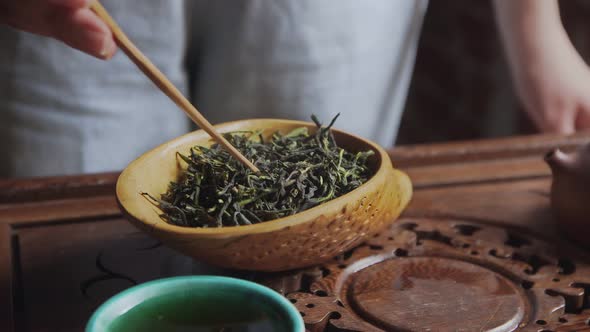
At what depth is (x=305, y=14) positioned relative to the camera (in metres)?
1.25

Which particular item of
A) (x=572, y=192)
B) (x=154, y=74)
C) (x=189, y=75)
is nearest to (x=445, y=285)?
(x=572, y=192)

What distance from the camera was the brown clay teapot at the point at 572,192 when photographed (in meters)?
0.80

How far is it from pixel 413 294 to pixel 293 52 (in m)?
0.64

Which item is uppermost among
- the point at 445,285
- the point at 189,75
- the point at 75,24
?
the point at 75,24

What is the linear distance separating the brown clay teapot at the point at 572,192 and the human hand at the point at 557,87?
0.33 metres

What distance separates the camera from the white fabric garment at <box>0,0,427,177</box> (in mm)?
1175

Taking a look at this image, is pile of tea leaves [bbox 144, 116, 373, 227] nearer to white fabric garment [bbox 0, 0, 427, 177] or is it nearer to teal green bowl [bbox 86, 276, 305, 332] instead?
teal green bowl [bbox 86, 276, 305, 332]

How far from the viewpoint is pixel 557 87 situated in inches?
45.0

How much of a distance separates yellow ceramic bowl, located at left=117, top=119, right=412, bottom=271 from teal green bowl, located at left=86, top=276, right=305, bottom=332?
0.04 meters

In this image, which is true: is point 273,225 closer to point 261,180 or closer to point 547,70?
point 261,180

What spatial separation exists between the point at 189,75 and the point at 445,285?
30.0 inches

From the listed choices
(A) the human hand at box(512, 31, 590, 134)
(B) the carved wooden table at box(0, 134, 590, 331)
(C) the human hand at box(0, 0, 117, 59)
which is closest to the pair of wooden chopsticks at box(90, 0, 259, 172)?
(C) the human hand at box(0, 0, 117, 59)

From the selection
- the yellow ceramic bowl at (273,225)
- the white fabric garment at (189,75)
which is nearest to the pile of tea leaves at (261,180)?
the yellow ceramic bowl at (273,225)

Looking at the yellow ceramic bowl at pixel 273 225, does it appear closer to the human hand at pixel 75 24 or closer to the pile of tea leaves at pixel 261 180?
the pile of tea leaves at pixel 261 180
